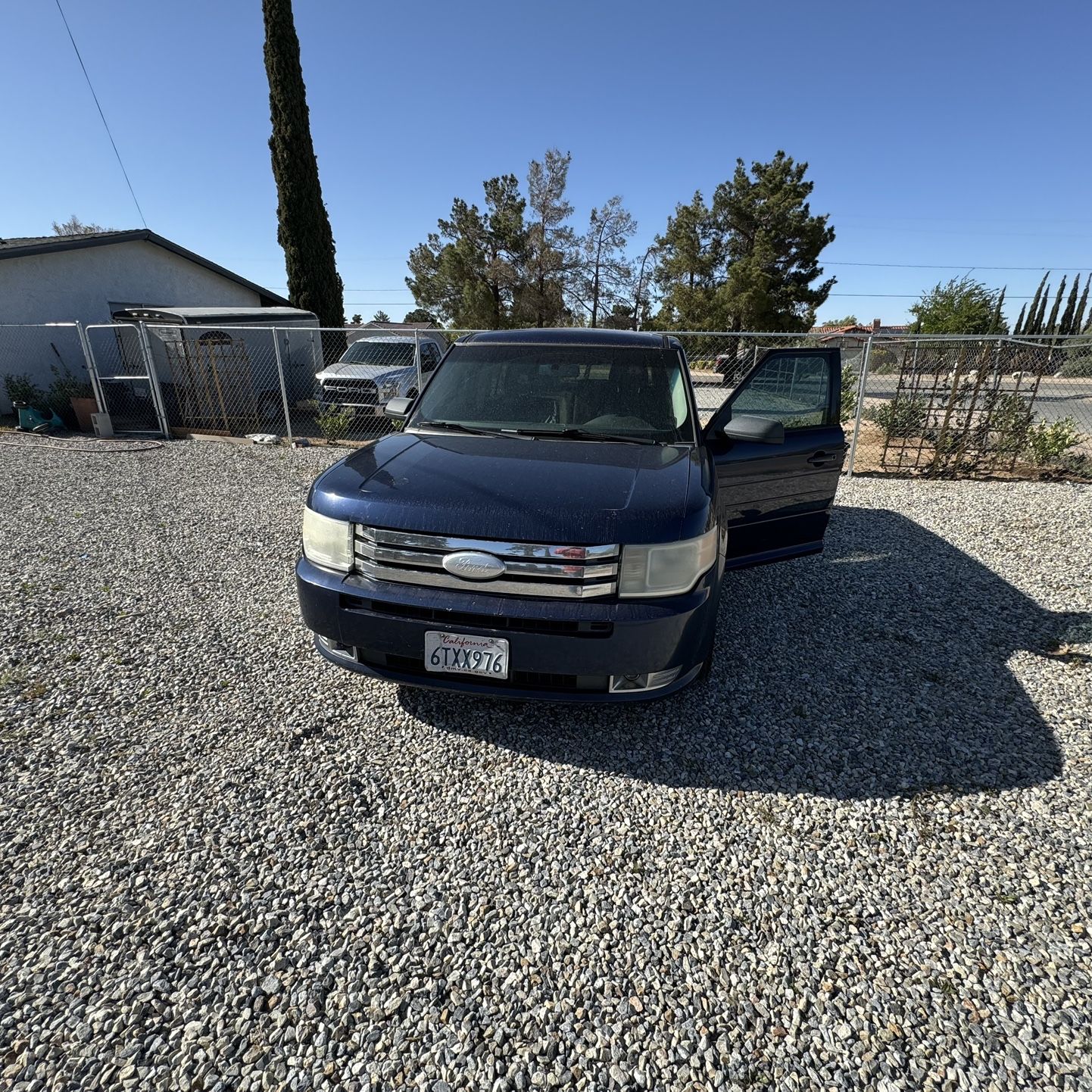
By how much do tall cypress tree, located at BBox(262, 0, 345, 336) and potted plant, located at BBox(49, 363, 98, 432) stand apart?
657cm

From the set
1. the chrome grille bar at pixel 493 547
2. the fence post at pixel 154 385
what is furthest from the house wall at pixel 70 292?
the chrome grille bar at pixel 493 547

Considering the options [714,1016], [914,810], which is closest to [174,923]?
[714,1016]

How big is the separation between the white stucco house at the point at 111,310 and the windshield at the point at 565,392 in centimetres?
825

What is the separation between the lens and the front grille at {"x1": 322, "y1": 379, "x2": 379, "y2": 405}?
10.6 m

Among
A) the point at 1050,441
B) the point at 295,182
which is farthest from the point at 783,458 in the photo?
the point at 295,182

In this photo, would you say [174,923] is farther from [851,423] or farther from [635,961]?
[851,423]

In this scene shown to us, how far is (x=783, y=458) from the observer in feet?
12.5

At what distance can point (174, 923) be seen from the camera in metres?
1.83

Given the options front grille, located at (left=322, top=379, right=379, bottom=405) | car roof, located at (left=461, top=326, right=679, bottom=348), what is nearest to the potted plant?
front grille, located at (left=322, top=379, right=379, bottom=405)

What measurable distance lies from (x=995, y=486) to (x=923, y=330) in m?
28.3

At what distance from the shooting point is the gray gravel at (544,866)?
1.53 metres

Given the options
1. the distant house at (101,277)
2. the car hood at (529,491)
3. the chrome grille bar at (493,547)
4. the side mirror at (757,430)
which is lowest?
the chrome grille bar at (493,547)

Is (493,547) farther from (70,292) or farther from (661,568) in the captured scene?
(70,292)

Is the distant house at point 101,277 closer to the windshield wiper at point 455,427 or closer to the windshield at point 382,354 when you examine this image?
the windshield at point 382,354
